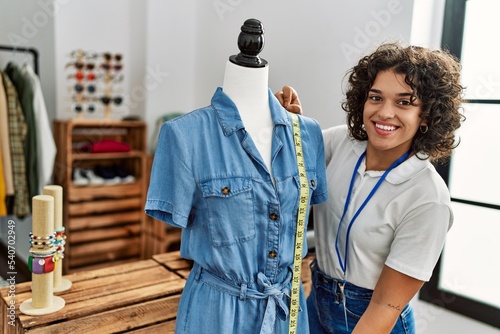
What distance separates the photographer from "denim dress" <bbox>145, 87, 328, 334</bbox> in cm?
107

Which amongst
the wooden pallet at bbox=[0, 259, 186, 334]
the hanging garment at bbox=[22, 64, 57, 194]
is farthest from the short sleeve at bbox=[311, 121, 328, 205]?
the hanging garment at bbox=[22, 64, 57, 194]

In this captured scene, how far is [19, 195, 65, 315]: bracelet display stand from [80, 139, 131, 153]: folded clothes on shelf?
224 cm

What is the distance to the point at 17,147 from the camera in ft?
10.7

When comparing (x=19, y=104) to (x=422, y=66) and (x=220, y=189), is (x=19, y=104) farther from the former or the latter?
(x=422, y=66)

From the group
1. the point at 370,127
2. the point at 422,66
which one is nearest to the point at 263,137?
the point at 370,127

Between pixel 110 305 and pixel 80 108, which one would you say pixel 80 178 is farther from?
pixel 110 305

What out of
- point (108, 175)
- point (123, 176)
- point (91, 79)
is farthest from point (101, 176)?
point (91, 79)

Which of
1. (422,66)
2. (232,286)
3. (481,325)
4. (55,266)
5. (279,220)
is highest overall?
(422,66)

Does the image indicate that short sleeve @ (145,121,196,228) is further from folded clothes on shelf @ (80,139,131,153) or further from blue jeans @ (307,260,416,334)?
folded clothes on shelf @ (80,139,131,153)

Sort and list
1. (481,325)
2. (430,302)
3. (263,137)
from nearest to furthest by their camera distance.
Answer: (263,137) → (481,325) → (430,302)

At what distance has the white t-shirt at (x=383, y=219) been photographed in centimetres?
115

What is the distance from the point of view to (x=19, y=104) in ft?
10.7

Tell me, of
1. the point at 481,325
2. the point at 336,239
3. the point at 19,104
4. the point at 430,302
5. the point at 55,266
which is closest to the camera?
the point at 336,239

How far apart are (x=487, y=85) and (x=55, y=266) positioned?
7.15 ft
